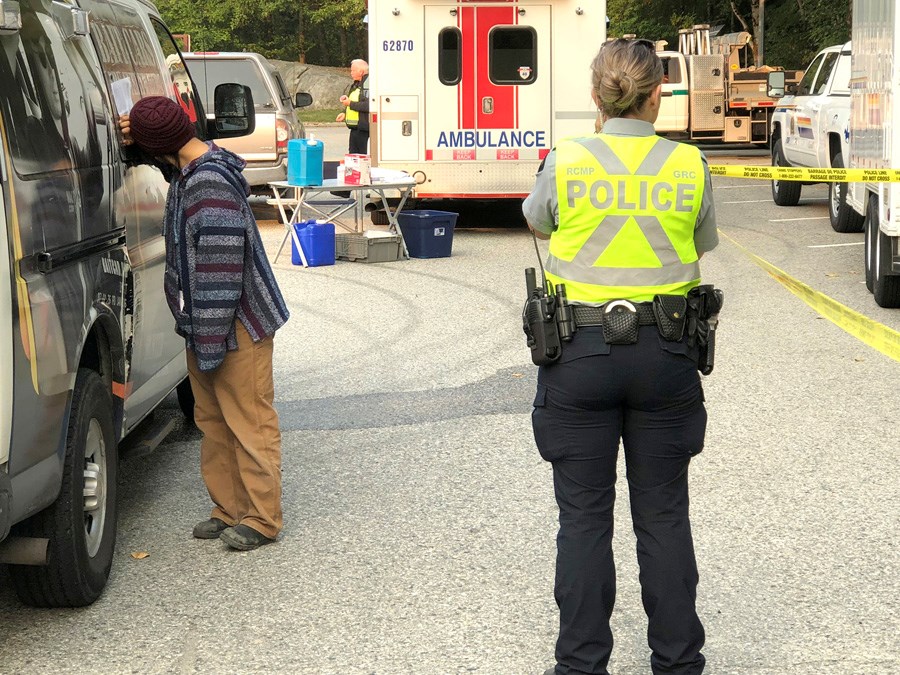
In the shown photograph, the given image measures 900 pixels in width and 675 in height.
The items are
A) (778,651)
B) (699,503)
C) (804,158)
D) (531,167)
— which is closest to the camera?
(778,651)

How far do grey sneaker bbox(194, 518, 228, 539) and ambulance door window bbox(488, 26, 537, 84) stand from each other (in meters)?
10.7

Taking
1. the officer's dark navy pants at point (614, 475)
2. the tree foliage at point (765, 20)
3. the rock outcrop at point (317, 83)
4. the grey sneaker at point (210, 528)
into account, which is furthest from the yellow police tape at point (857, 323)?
the rock outcrop at point (317, 83)

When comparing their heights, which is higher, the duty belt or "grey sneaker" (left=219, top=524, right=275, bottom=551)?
the duty belt

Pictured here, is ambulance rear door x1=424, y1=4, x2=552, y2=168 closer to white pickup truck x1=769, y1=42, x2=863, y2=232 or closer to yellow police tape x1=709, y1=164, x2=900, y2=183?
white pickup truck x1=769, y1=42, x2=863, y2=232

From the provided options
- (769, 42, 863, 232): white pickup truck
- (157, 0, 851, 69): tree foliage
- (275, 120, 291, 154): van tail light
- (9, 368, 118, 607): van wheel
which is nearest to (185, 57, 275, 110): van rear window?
(275, 120, 291, 154): van tail light

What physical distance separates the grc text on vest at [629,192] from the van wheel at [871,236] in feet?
24.2

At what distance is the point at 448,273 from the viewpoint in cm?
1312

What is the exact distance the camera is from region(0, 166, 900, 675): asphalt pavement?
4.34 meters

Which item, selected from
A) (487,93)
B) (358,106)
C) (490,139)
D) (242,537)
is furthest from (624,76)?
(358,106)

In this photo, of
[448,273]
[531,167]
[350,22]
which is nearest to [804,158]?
[531,167]

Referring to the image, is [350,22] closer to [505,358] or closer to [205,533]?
[505,358]

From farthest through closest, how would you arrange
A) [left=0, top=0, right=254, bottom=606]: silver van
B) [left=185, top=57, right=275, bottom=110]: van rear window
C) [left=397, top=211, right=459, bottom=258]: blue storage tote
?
[left=185, top=57, right=275, bottom=110]: van rear window < [left=397, top=211, right=459, bottom=258]: blue storage tote < [left=0, top=0, right=254, bottom=606]: silver van

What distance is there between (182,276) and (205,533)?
3.47 feet

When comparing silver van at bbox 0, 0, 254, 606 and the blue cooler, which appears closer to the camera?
silver van at bbox 0, 0, 254, 606
